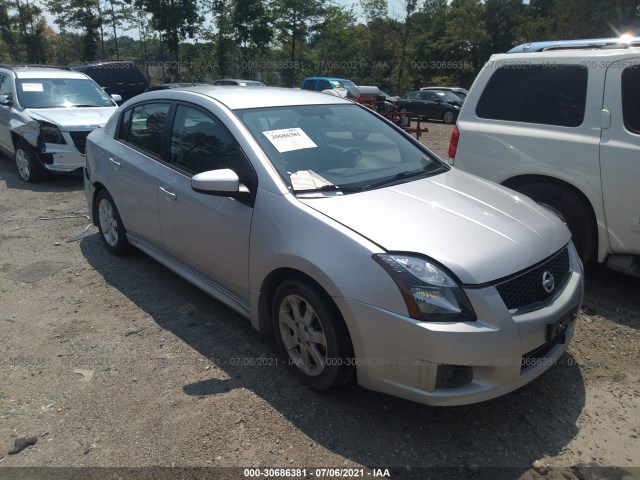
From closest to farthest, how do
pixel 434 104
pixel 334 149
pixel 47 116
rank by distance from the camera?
pixel 334 149
pixel 47 116
pixel 434 104

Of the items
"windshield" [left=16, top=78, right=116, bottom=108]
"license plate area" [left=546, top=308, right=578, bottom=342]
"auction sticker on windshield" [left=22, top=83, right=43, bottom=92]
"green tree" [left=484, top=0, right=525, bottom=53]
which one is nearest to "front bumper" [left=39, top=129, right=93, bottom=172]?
"windshield" [left=16, top=78, right=116, bottom=108]

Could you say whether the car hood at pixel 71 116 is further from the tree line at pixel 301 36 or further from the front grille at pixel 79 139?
the tree line at pixel 301 36

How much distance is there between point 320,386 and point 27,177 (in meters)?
7.53

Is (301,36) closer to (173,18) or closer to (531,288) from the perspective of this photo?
(173,18)

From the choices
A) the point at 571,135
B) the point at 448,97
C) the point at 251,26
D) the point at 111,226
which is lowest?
the point at 111,226

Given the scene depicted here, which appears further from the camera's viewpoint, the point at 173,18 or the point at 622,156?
the point at 173,18

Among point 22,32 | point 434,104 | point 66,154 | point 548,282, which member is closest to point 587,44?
point 548,282

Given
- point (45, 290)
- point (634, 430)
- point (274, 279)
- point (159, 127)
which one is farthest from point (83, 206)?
point (634, 430)

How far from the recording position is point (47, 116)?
26.0 ft

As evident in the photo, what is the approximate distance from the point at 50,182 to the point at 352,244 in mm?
7572

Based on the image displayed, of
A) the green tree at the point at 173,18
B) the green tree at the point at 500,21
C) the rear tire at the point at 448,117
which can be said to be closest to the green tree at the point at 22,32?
the green tree at the point at 173,18

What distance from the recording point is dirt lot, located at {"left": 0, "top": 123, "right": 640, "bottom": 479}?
2.48 meters

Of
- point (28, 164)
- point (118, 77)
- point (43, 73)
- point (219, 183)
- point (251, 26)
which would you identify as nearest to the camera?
point (219, 183)

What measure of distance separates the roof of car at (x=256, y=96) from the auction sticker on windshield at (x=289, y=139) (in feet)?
1.10
